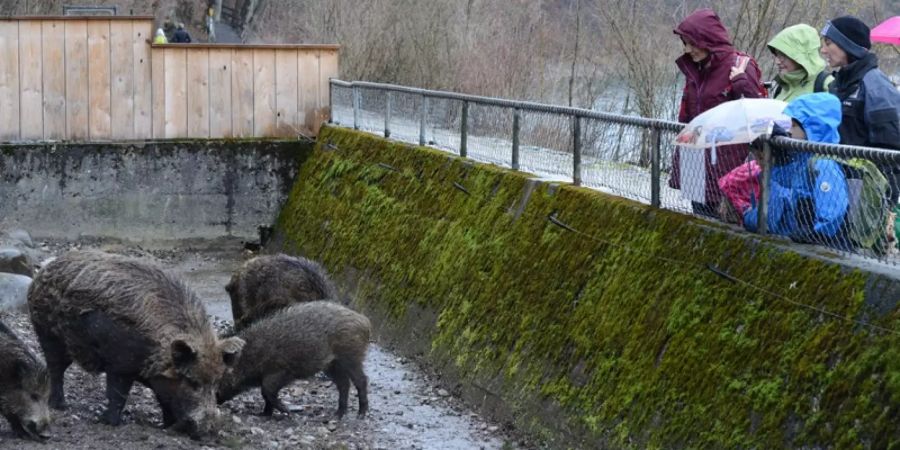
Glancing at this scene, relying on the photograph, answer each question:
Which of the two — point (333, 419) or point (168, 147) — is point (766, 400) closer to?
point (333, 419)

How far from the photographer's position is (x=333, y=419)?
34.3ft

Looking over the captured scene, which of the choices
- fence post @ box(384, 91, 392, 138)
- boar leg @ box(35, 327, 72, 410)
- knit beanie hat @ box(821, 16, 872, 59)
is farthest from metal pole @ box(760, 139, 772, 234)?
fence post @ box(384, 91, 392, 138)

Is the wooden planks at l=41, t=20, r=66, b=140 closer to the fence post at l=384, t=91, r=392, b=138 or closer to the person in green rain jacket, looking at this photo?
the fence post at l=384, t=91, r=392, b=138

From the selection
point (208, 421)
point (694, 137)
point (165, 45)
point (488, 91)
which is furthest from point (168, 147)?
point (694, 137)

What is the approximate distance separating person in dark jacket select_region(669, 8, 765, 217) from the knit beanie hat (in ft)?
3.18

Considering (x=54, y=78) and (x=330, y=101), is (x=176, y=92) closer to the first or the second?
(x=54, y=78)

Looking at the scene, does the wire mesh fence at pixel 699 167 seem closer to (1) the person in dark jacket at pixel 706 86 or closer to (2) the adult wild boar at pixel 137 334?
(1) the person in dark jacket at pixel 706 86

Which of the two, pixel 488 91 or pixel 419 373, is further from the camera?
pixel 488 91

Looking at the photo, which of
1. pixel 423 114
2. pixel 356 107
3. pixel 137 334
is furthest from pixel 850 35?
pixel 356 107

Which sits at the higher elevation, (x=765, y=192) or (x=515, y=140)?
(x=765, y=192)

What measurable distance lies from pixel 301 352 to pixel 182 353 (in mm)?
1630

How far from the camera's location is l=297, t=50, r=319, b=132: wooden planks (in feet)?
63.8

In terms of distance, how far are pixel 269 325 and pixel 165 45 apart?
9.40 meters

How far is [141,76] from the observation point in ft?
61.8
